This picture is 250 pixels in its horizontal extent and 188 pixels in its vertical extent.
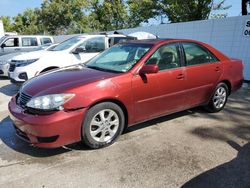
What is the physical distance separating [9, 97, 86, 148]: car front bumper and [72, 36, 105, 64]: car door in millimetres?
4017

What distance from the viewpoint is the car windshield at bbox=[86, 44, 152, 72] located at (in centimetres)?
431

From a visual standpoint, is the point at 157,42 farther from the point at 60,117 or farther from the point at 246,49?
the point at 246,49

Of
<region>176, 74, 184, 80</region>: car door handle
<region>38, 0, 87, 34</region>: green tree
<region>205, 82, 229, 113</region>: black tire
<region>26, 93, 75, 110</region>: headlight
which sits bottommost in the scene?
<region>205, 82, 229, 113</region>: black tire

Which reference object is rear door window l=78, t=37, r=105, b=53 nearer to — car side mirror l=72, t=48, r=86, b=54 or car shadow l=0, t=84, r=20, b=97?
car side mirror l=72, t=48, r=86, b=54

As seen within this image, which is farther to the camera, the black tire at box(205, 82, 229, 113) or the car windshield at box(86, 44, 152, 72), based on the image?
the black tire at box(205, 82, 229, 113)

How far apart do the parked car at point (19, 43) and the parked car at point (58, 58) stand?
196 inches

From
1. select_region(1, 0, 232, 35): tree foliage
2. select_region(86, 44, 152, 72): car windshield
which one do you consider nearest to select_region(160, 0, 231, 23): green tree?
select_region(1, 0, 232, 35): tree foliage

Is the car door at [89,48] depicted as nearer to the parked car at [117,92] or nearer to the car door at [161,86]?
the parked car at [117,92]

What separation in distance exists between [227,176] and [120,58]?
2.52 m

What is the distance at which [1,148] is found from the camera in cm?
391

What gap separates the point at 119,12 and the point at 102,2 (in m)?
2.63

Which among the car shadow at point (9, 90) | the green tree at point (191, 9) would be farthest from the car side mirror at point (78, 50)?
the green tree at point (191, 9)

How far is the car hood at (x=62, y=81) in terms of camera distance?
3.65 m

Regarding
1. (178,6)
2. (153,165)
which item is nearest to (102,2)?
(178,6)
